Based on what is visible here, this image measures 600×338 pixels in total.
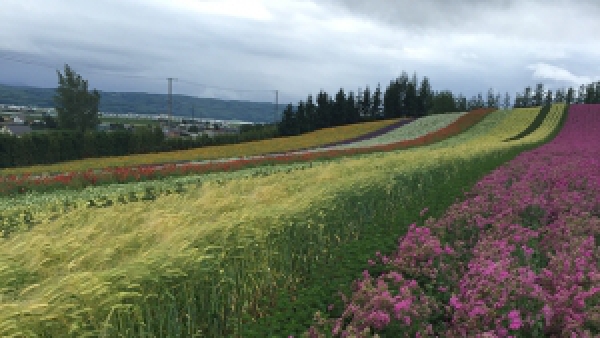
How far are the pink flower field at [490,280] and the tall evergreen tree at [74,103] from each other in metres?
81.2

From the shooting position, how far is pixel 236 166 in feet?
70.5

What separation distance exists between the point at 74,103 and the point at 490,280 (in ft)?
280

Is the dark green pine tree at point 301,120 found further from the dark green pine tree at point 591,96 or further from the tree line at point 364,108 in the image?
the dark green pine tree at point 591,96

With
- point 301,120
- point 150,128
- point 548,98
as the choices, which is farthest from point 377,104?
point 548,98

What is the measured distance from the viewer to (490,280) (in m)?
4.76

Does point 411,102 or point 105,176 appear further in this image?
point 411,102

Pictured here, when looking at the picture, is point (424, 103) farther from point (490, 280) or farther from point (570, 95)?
point (490, 280)

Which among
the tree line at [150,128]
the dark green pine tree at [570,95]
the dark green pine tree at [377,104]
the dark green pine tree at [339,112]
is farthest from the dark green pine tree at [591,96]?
the dark green pine tree at [339,112]

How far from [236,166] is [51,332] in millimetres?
18663

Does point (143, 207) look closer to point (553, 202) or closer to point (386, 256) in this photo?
point (386, 256)

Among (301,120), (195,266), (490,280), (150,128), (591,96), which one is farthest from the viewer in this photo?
(591,96)

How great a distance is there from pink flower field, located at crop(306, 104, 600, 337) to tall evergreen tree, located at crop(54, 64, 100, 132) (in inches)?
3197

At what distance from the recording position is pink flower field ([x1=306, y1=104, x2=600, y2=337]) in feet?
13.5

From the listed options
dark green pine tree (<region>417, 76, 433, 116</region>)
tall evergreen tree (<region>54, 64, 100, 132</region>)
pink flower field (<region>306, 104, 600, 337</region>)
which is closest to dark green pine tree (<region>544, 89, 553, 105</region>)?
dark green pine tree (<region>417, 76, 433, 116</region>)
